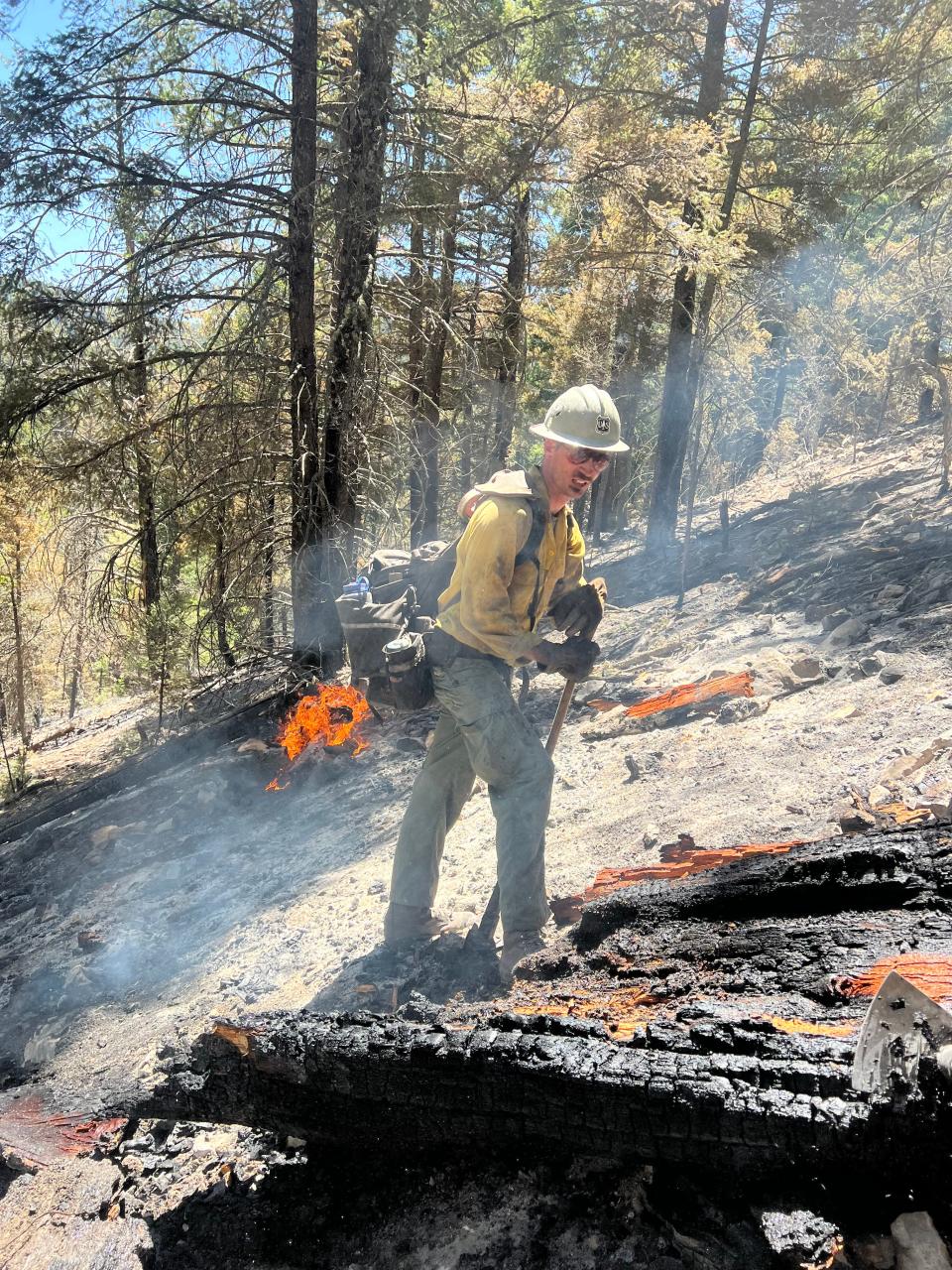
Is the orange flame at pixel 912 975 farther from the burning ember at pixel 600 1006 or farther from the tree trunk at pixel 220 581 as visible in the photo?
the tree trunk at pixel 220 581

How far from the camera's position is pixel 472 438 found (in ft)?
41.7

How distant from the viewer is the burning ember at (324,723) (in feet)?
25.8

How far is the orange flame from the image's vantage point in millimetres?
2234

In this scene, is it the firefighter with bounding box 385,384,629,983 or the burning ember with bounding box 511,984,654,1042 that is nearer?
the burning ember with bounding box 511,984,654,1042

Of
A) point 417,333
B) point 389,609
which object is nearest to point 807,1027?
point 389,609

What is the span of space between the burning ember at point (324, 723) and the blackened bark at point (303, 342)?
105cm

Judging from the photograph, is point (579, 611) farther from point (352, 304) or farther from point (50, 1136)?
point (352, 304)

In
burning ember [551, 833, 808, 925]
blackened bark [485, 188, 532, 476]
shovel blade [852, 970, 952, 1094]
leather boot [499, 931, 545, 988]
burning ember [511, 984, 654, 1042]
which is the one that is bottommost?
leather boot [499, 931, 545, 988]

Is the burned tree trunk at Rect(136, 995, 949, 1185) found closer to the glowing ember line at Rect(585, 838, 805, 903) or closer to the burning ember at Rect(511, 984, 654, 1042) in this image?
the burning ember at Rect(511, 984, 654, 1042)

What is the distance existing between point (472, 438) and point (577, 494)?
9.48 metres

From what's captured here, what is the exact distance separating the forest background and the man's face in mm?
5364

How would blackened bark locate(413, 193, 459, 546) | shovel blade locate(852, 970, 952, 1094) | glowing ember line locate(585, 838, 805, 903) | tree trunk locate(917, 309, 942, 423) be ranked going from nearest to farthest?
shovel blade locate(852, 970, 952, 1094), glowing ember line locate(585, 838, 805, 903), blackened bark locate(413, 193, 459, 546), tree trunk locate(917, 309, 942, 423)

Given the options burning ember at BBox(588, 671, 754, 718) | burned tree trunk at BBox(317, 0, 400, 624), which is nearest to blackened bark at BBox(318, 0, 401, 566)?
burned tree trunk at BBox(317, 0, 400, 624)

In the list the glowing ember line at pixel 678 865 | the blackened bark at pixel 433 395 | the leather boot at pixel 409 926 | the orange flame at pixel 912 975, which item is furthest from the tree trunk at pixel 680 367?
the orange flame at pixel 912 975
